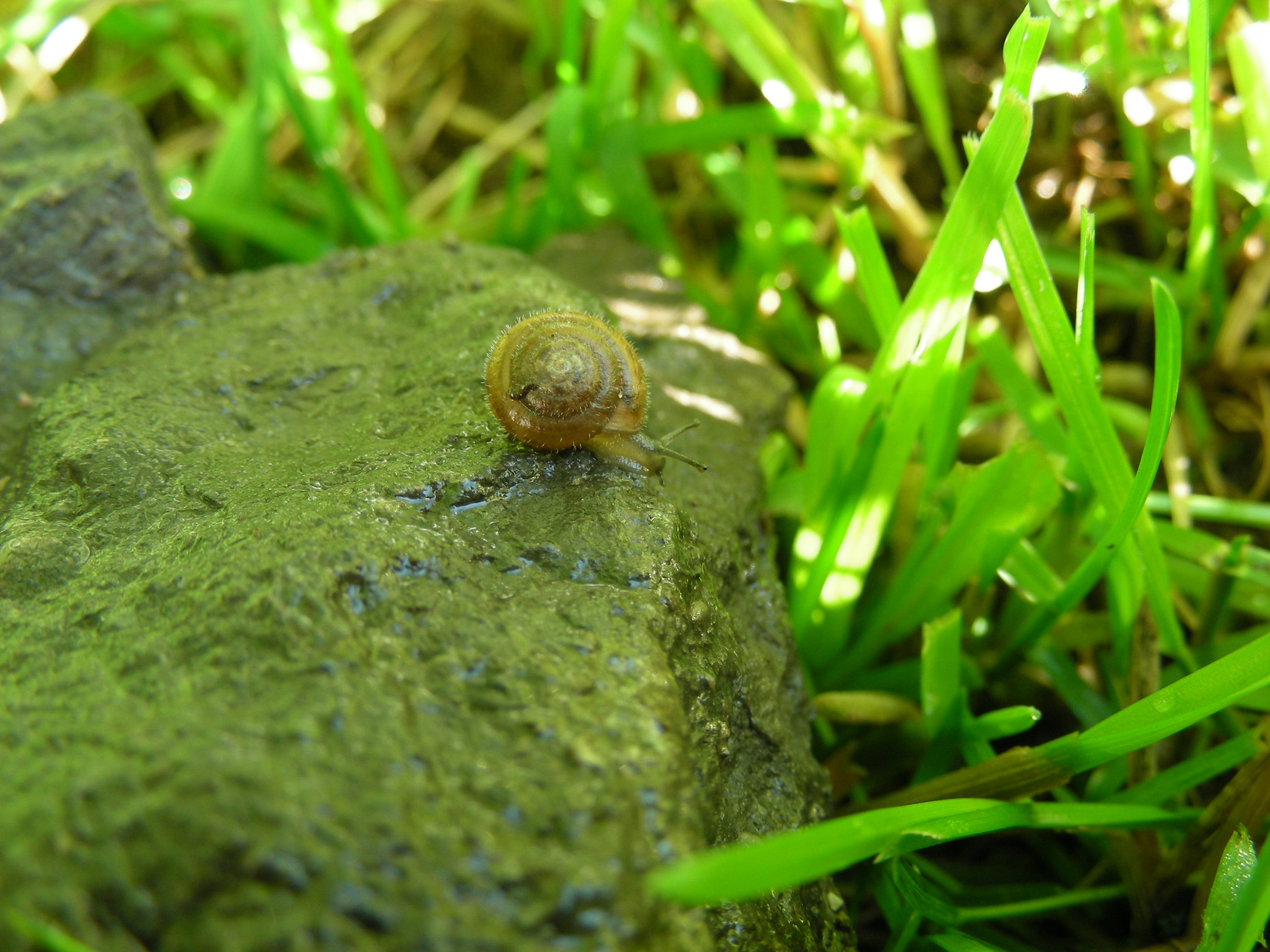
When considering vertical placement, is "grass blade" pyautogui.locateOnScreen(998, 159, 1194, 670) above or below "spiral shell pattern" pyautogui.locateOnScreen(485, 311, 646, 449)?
below

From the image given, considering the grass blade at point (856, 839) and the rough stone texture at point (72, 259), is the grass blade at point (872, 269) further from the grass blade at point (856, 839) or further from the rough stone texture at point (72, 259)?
the rough stone texture at point (72, 259)

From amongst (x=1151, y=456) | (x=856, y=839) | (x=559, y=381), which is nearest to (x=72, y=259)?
(x=559, y=381)

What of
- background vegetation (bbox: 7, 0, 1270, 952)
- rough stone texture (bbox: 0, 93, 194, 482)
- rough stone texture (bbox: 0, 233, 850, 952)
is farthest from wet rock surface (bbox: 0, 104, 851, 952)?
background vegetation (bbox: 7, 0, 1270, 952)

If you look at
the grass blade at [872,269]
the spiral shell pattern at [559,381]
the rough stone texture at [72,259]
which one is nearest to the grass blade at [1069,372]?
the grass blade at [872,269]

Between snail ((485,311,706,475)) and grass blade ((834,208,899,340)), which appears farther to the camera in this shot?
grass blade ((834,208,899,340))

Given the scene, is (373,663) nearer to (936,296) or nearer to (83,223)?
(936,296)

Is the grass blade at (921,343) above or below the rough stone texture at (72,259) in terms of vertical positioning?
below

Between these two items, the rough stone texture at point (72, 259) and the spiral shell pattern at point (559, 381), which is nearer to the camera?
the spiral shell pattern at point (559, 381)

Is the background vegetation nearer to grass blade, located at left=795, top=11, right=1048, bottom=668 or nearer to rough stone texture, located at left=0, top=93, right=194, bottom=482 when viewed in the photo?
grass blade, located at left=795, top=11, right=1048, bottom=668
